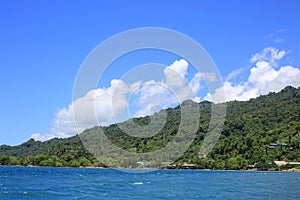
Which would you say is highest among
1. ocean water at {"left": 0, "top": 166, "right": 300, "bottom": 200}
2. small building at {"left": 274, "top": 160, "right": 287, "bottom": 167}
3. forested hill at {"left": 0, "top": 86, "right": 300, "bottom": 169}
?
forested hill at {"left": 0, "top": 86, "right": 300, "bottom": 169}

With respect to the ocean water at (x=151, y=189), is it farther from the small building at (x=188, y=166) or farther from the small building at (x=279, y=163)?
the small building at (x=188, y=166)

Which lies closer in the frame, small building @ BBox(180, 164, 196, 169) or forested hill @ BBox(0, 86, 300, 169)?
forested hill @ BBox(0, 86, 300, 169)

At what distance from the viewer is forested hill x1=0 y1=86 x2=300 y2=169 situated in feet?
377

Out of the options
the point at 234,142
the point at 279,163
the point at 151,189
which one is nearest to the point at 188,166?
the point at 234,142

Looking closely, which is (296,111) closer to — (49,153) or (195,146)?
(195,146)

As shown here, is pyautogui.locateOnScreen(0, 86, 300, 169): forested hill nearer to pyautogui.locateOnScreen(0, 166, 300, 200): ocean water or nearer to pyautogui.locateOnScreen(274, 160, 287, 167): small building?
pyautogui.locateOnScreen(274, 160, 287, 167): small building

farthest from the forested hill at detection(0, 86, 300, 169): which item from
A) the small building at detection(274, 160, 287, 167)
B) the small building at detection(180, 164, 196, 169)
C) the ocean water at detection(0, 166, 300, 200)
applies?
the ocean water at detection(0, 166, 300, 200)

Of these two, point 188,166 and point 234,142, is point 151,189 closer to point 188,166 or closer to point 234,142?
point 188,166

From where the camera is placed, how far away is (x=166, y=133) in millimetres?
120938

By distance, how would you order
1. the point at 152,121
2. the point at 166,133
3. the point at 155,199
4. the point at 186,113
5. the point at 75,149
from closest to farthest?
the point at 155,199 < the point at 152,121 < the point at 186,113 < the point at 166,133 < the point at 75,149

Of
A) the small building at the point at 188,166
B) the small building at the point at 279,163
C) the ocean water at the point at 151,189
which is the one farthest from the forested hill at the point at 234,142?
the ocean water at the point at 151,189

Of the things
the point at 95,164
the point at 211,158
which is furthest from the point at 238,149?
the point at 95,164

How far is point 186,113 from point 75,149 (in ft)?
194

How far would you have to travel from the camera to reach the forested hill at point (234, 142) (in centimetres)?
11492
